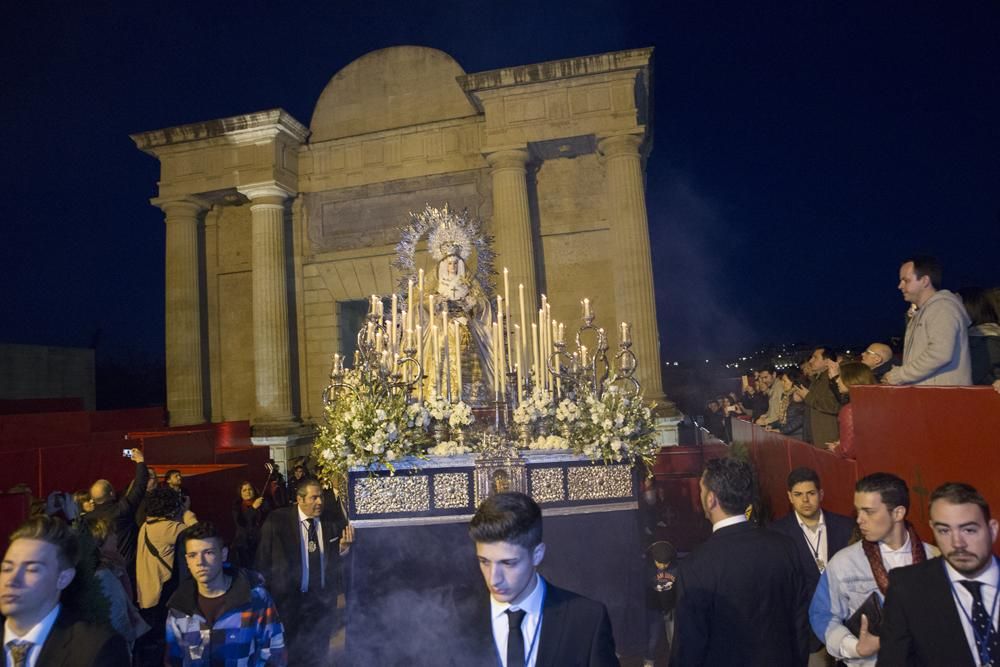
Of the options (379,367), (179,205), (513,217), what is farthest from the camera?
(179,205)

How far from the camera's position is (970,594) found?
2.52 meters

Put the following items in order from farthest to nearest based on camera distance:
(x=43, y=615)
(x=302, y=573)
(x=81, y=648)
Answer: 1. (x=302, y=573)
2. (x=43, y=615)
3. (x=81, y=648)

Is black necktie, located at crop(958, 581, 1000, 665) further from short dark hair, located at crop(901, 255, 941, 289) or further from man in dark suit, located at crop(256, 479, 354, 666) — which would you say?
man in dark suit, located at crop(256, 479, 354, 666)

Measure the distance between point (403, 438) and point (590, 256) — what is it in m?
9.01

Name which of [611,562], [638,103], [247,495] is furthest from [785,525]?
[638,103]

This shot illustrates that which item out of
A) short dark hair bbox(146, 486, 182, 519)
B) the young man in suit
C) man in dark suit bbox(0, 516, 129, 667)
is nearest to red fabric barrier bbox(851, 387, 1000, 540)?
the young man in suit

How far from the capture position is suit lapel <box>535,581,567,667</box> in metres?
2.29

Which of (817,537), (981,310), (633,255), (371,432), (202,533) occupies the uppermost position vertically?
(633,255)

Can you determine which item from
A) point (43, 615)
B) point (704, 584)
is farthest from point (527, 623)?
point (43, 615)

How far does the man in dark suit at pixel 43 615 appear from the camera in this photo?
2441mm

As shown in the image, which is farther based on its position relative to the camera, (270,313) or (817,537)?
(270,313)

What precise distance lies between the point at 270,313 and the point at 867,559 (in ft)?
43.3

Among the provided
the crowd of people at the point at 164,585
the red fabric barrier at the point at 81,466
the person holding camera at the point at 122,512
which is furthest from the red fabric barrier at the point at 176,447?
the person holding camera at the point at 122,512

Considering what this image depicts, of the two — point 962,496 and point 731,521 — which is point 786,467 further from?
point 962,496
